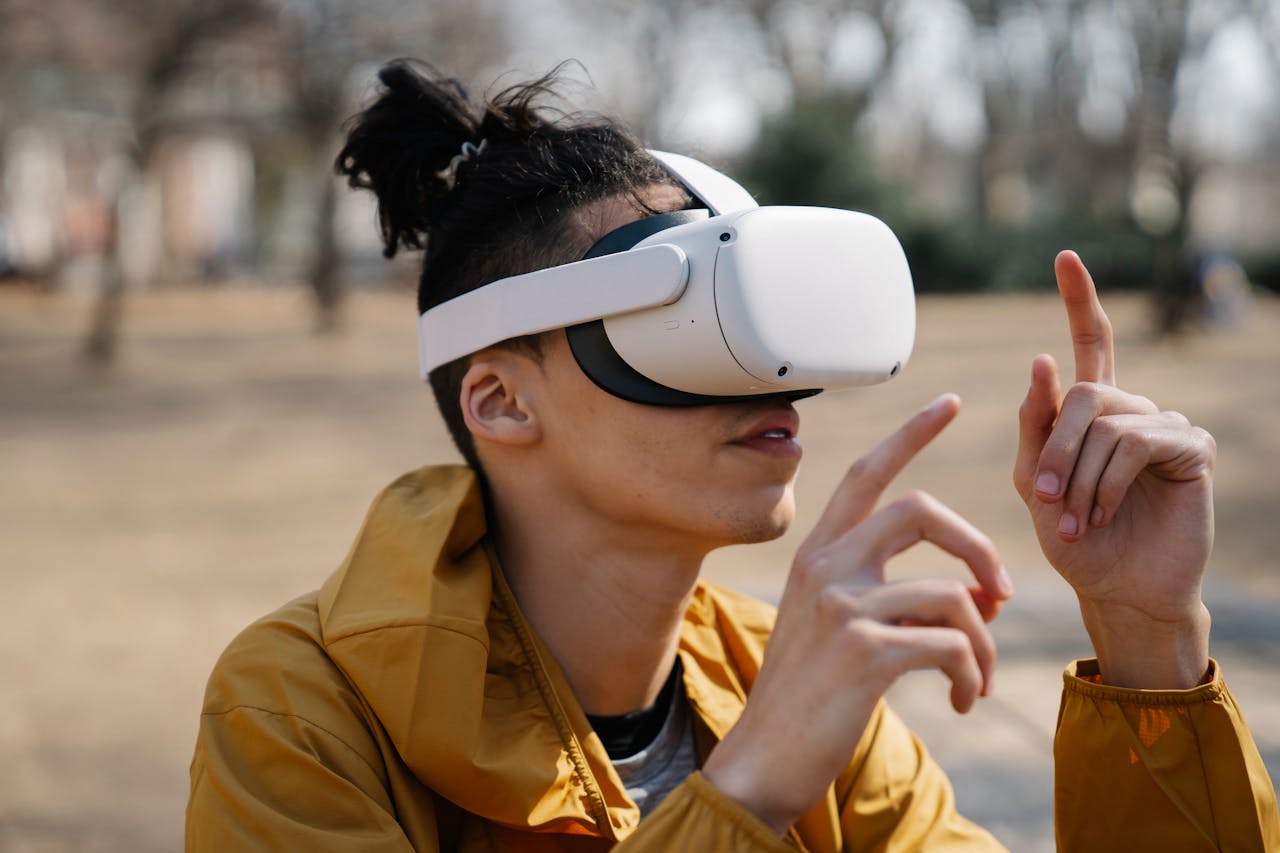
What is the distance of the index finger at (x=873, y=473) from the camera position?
62.1 inches

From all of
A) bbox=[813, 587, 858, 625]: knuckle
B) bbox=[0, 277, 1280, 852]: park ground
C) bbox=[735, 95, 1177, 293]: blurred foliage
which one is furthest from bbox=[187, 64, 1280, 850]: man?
bbox=[735, 95, 1177, 293]: blurred foliage

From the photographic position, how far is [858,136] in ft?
88.7

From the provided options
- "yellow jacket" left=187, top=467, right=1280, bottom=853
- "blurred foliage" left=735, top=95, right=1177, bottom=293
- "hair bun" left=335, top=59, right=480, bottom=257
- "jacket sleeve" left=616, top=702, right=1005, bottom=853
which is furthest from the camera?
"blurred foliage" left=735, top=95, right=1177, bottom=293

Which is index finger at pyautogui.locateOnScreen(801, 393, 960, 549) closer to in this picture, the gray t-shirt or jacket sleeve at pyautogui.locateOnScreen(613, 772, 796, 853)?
jacket sleeve at pyautogui.locateOnScreen(613, 772, 796, 853)

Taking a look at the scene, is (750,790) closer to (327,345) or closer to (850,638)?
(850,638)

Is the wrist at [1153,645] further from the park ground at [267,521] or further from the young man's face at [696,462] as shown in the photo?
the park ground at [267,521]

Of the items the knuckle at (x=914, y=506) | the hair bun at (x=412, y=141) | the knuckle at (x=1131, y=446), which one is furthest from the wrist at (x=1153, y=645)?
the hair bun at (x=412, y=141)

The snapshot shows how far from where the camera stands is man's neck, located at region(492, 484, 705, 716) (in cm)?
217

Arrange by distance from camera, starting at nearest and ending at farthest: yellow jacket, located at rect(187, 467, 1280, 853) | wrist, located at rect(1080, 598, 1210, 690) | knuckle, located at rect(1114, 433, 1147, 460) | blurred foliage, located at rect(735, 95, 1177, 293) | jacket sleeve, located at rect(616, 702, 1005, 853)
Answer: yellow jacket, located at rect(187, 467, 1280, 853) < knuckle, located at rect(1114, 433, 1147, 460) < wrist, located at rect(1080, 598, 1210, 690) < jacket sleeve, located at rect(616, 702, 1005, 853) < blurred foliage, located at rect(735, 95, 1177, 293)

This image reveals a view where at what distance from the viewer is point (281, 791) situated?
1729 millimetres

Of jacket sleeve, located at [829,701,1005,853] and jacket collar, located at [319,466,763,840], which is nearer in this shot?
jacket collar, located at [319,466,763,840]

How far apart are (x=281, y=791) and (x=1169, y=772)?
1.32 m

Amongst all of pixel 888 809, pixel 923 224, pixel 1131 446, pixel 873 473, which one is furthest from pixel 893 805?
pixel 923 224

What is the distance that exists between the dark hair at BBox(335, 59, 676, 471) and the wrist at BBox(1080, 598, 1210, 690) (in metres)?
1.02
